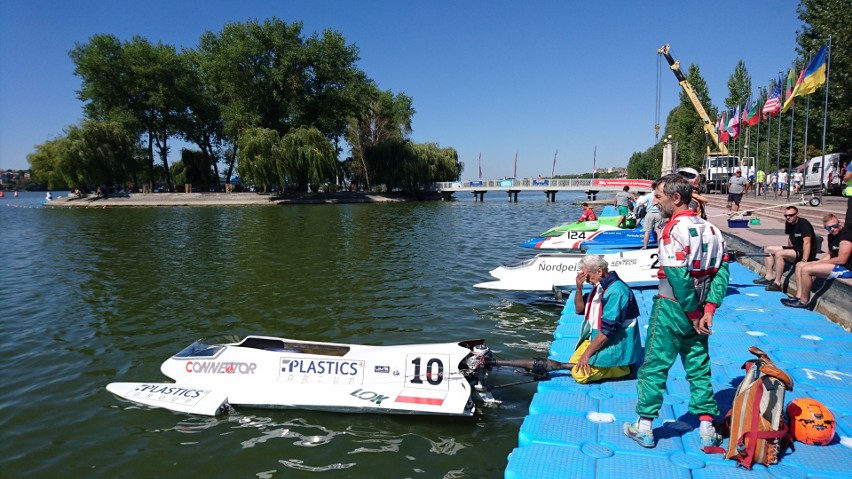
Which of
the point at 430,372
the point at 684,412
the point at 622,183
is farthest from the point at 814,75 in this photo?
the point at 622,183

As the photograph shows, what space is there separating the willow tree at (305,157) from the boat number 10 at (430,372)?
5582cm

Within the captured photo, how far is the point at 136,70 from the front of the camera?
6191 cm

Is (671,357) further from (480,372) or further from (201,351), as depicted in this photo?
(201,351)

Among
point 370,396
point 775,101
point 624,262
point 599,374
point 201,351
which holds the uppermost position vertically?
point 775,101

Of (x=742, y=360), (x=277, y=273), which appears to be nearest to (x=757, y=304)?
(x=742, y=360)

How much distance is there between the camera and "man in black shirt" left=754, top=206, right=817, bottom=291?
29.8ft

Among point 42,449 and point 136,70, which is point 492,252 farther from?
point 136,70

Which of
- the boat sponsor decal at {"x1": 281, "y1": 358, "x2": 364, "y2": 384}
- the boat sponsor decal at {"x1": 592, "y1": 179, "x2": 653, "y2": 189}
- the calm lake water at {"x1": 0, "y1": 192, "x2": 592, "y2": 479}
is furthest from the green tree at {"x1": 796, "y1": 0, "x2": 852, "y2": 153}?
the boat sponsor decal at {"x1": 281, "y1": 358, "x2": 364, "y2": 384}

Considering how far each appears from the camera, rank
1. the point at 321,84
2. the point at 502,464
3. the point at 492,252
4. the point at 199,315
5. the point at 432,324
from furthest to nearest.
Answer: the point at 321,84 → the point at 492,252 → the point at 199,315 → the point at 432,324 → the point at 502,464

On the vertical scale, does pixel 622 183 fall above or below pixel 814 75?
below

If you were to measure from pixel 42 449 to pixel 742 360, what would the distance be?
9.11 metres

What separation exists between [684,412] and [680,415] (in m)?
0.09

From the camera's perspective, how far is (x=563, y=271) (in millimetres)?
12461

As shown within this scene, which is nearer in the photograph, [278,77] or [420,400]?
[420,400]
